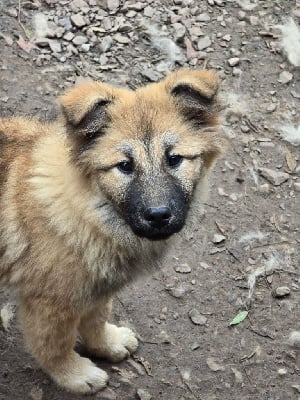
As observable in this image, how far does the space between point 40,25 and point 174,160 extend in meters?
3.22

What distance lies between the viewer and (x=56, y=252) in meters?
3.68

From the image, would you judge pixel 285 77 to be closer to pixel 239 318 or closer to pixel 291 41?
pixel 291 41

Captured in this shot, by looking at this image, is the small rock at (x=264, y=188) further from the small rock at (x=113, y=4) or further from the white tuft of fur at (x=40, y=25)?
the white tuft of fur at (x=40, y=25)

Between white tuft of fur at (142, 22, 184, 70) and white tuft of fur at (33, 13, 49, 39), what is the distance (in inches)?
36.2

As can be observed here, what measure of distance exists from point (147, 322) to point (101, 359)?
43 cm

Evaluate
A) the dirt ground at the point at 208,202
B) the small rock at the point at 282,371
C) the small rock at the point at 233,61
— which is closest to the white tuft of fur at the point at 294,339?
the dirt ground at the point at 208,202

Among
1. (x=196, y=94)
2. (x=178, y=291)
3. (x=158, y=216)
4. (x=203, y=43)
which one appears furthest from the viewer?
(x=203, y=43)

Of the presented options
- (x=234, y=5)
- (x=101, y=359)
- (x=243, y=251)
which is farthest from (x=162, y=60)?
(x=101, y=359)

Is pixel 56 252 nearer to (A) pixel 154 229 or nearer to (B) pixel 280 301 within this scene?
(A) pixel 154 229

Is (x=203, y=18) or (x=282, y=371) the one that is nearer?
(x=282, y=371)

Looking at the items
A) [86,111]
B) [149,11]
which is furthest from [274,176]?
[86,111]

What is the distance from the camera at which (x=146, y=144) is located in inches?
134

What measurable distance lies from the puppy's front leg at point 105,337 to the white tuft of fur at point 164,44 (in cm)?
276

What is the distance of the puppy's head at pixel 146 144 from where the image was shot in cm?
338
